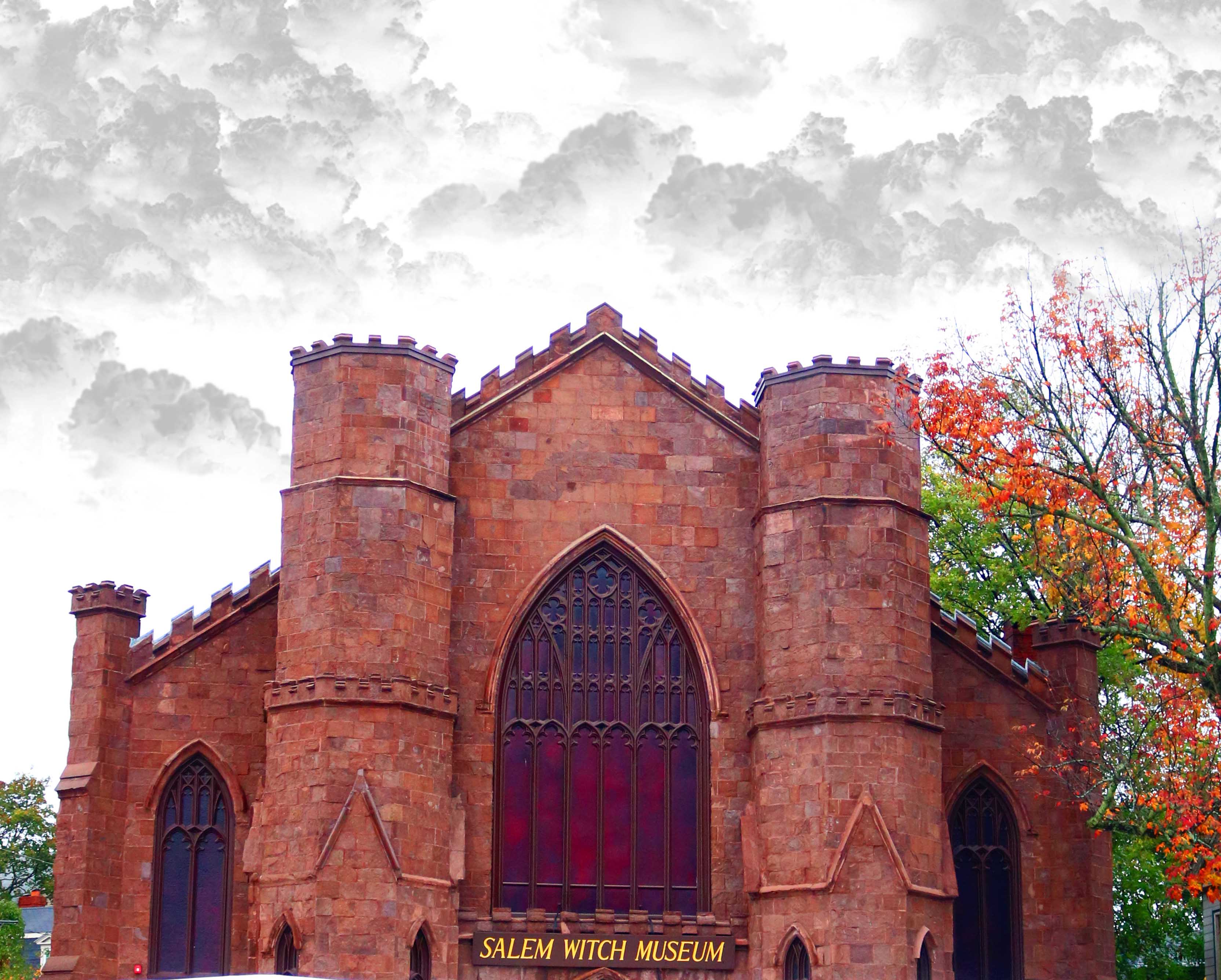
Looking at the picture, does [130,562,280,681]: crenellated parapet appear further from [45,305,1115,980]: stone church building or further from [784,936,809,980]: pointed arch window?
[784,936,809,980]: pointed arch window

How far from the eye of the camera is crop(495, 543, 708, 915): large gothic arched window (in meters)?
30.3

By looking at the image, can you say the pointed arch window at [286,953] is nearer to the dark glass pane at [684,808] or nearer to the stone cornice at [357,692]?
the stone cornice at [357,692]

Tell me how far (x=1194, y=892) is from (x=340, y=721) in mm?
12589

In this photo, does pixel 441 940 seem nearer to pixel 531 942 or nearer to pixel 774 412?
pixel 531 942

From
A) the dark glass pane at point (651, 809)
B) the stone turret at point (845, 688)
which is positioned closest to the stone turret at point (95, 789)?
the dark glass pane at point (651, 809)

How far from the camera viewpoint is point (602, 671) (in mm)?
31141

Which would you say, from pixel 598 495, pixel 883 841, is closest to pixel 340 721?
pixel 598 495

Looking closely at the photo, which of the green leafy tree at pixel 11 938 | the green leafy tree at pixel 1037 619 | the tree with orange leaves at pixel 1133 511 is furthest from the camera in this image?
the green leafy tree at pixel 11 938

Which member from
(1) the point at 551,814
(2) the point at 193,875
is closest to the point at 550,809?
(1) the point at 551,814

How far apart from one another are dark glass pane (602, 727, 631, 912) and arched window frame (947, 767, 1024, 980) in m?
5.42

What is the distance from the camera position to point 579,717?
101 feet

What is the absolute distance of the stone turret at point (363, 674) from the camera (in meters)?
28.2

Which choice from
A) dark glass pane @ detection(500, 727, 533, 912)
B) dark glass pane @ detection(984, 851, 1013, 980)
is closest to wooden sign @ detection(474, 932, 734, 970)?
dark glass pane @ detection(500, 727, 533, 912)

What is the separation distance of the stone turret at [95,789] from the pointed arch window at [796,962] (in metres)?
10.6
